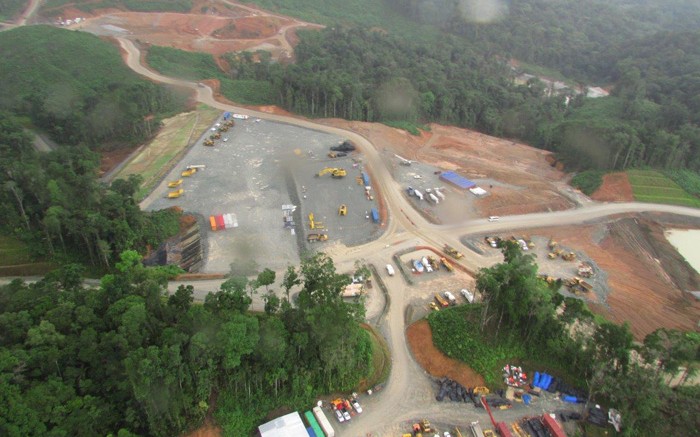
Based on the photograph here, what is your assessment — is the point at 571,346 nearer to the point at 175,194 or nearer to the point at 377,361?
the point at 377,361

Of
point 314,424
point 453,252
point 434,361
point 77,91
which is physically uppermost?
point 77,91

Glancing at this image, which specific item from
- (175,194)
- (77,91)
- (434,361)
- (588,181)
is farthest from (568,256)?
(77,91)

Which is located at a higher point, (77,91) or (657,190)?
(77,91)

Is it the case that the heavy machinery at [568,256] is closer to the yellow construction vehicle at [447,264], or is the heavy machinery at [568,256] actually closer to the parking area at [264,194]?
the yellow construction vehicle at [447,264]

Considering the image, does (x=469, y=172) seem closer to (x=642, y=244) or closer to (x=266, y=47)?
(x=642, y=244)

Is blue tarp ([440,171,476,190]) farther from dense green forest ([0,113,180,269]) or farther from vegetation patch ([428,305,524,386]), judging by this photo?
dense green forest ([0,113,180,269])

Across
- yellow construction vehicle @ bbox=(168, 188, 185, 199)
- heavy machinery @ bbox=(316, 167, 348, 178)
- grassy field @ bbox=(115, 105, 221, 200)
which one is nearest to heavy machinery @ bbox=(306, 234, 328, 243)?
heavy machinery @ bbox=(316, 167, 348, 178)

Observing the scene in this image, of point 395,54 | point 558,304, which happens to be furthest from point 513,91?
point 558,304
